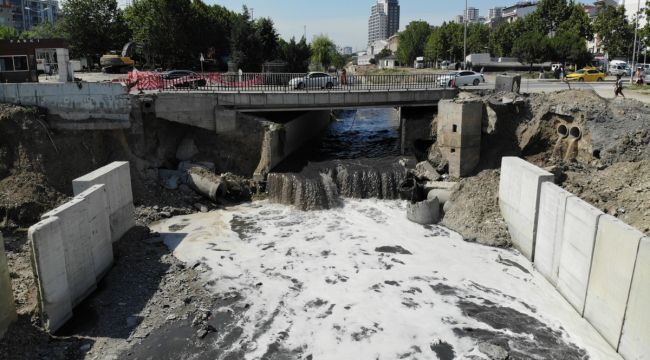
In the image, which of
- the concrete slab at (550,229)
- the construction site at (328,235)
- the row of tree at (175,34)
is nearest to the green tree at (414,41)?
the row of tree at (175,34)

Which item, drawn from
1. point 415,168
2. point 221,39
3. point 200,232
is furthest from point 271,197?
point 221,39

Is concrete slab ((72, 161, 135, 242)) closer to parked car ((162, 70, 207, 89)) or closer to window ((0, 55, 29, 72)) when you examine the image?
parked car ((162, 70, 207, 89))

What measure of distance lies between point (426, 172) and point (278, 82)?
39.2ft

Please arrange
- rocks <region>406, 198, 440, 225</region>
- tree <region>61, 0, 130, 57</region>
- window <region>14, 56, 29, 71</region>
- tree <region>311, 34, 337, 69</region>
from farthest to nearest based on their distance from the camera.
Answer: tree <region>311, 34, 337, 69</region> < tree <region>61, 0, 130, 57</region> < window <region>14, 56, 29, 71</region> < rocks <region>406, 198, 440, 225</region>

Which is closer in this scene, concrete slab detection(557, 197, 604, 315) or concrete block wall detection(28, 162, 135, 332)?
concrete block wall detection(28, 162, 135, 332)

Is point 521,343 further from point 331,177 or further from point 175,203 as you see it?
point 175,203

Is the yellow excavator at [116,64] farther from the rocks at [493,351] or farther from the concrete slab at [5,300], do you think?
the rocks at [493,351]

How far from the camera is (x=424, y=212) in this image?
2470cm

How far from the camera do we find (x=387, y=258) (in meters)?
20.5

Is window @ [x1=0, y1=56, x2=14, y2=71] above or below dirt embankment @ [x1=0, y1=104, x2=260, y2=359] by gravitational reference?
above

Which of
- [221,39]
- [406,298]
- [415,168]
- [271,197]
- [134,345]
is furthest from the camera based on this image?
[221,39]

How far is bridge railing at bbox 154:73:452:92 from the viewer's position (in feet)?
105

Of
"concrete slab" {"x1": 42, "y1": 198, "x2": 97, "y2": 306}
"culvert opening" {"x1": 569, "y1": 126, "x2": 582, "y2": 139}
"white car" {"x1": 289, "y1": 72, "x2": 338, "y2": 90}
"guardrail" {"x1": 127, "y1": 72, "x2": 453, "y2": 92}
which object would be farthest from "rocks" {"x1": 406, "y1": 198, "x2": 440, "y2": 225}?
"white car" {"x1": 289, "y1": 72, "x2": 338, "y2": 90}

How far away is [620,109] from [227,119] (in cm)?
2168
